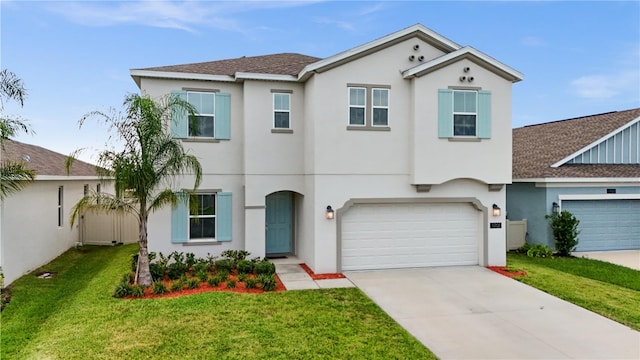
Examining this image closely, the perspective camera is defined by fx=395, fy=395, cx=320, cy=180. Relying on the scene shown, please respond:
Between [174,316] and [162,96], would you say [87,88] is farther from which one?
[174,316]

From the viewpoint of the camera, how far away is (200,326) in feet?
23.1

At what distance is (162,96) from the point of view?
11648mm

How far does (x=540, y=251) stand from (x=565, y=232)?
3.47ft

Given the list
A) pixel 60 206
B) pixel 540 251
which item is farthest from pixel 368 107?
pixel 60 206

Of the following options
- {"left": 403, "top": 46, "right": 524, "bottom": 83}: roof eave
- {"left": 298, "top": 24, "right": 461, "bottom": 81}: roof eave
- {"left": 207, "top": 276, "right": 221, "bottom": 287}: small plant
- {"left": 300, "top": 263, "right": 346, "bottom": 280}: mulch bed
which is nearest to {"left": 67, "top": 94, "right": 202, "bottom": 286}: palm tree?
{"left": 207, "top": 276, "right": 221, "bottom": 287}: small plant

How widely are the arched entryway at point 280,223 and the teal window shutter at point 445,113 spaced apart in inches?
207

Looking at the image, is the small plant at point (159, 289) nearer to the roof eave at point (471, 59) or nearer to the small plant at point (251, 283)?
the small plant at point (251, 283)

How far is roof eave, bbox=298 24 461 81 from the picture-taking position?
10883 mm

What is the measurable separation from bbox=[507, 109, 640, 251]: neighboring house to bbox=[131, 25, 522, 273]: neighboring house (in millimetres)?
3947

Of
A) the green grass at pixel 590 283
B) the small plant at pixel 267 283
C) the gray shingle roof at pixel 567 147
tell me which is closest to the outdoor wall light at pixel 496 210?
the green grass at pixel 590 283

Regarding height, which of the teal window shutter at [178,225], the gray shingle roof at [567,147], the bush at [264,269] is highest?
the gray shingle roof at [567,147]

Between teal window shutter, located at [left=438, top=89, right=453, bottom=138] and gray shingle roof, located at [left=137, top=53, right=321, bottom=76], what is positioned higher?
gray shingle roof, located at [left=137, top=53, right=321, bottom=76]

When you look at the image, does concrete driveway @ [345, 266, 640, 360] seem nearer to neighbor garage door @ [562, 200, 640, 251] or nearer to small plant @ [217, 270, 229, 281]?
small plant @ [217, 270, 229, 281]

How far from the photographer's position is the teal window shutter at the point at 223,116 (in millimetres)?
12102
